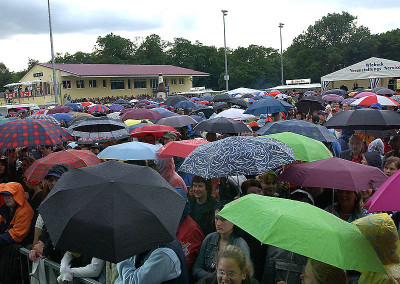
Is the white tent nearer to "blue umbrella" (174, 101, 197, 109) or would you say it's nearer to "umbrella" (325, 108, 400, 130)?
"blue umbrella" (174, 101, 197, 109)

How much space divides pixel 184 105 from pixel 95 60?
68.8 metres

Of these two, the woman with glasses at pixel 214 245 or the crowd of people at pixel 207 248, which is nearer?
the crowd of people at pixel 207 248

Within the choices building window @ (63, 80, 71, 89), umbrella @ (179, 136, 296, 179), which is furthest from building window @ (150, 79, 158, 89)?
umbrella @ (179, 136, 296, 179)

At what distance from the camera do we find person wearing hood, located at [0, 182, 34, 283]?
499 cm

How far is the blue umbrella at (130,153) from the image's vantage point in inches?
252

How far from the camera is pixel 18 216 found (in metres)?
5.08

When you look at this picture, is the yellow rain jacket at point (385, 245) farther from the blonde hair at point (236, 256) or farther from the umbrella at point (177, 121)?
the umbrella at point (177, 121)

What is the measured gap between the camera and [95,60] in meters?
81.6

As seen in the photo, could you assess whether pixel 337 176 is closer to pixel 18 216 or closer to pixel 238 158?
pixel 238 158

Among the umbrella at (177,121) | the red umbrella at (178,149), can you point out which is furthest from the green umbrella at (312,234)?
the umbrella at (177,121)

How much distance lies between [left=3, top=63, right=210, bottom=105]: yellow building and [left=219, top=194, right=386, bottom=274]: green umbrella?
5024cm

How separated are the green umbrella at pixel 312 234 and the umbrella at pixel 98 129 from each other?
6.08 m

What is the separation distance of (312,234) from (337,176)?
1.91 meters

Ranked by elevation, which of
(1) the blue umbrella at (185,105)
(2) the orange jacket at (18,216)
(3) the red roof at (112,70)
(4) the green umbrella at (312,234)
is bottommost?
(2) the orange jacket at (18,216)
